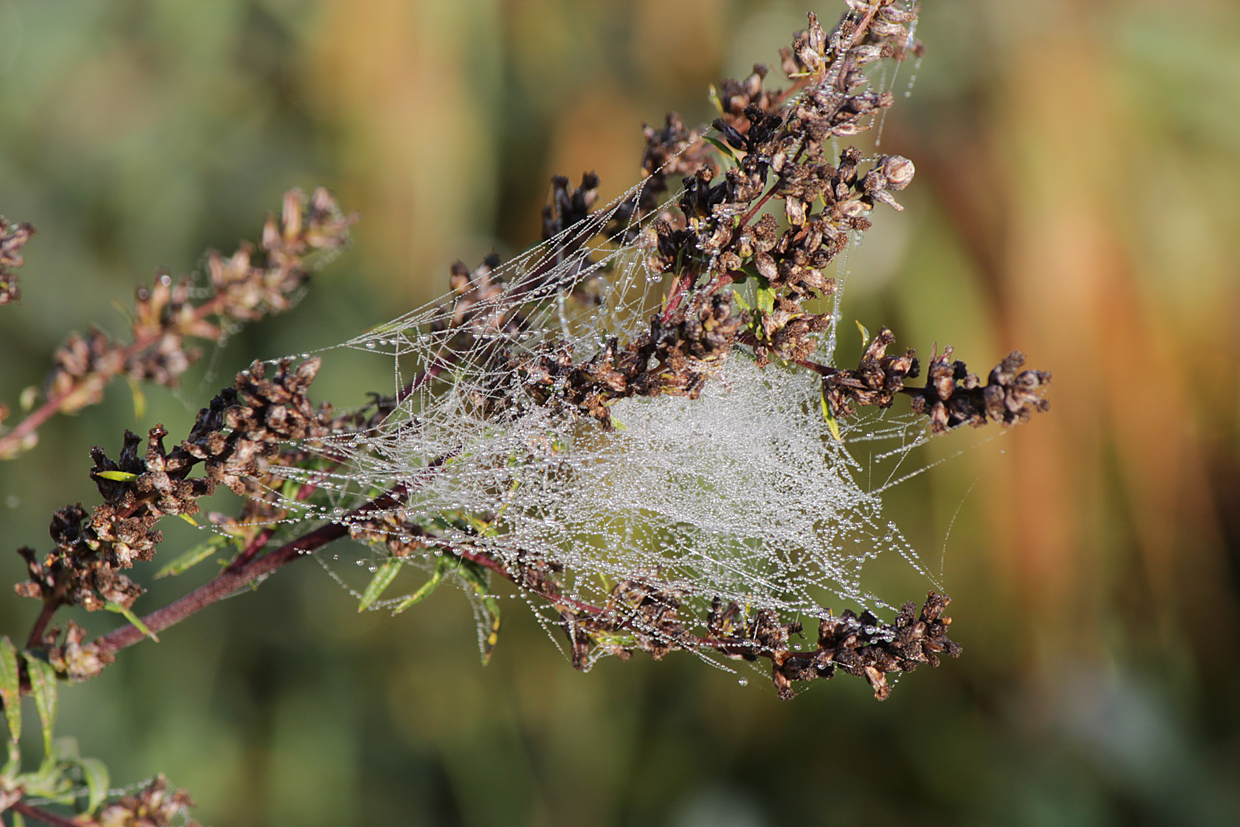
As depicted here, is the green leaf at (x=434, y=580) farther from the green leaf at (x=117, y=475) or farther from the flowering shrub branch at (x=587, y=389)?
the green leaf at (x=117, y=475)

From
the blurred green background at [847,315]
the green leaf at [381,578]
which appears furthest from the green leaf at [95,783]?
the blurred green background at [847,315]

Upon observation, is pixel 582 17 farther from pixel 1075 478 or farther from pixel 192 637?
pixel 192 637

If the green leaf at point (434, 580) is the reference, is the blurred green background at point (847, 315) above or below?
above

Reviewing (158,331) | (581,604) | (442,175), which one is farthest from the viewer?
(442,175)

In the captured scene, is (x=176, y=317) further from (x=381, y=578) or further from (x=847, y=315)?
(x=847, y=315)

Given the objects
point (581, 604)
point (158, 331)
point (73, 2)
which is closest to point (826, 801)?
point (581, 604)

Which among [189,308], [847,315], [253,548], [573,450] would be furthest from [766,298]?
[847,315]

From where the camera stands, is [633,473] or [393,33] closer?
[633,473]
